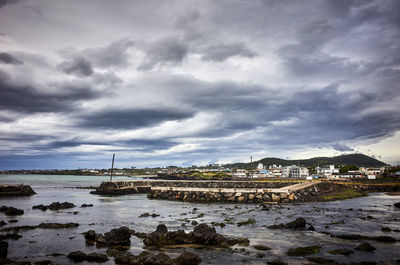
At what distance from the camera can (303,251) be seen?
46.0ft

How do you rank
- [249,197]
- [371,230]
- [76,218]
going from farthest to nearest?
[249,197] → [76,218] → [371,230]

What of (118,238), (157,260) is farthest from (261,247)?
(118,238)

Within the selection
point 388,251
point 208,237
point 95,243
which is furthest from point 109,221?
point 388,251

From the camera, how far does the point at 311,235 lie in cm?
1778

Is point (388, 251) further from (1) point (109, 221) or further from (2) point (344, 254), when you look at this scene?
(1) point (109, 221)

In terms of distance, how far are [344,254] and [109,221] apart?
65.6 feet

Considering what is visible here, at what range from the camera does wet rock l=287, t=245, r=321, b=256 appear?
1370 centimetres

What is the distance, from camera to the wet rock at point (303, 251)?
13.7m

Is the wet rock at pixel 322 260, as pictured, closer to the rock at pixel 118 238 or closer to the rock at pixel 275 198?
the rock at pixel 118 238

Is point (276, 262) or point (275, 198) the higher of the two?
point (276, 262)

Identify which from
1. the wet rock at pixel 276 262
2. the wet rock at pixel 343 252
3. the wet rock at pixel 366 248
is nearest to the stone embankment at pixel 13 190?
the wet rock at pixel 276 262

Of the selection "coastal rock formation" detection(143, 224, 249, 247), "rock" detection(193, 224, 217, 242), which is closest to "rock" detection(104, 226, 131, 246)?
"coastal rock formation" detection(143, 224, 249, 247)

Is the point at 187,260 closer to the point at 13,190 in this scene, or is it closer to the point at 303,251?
the point at 303,251

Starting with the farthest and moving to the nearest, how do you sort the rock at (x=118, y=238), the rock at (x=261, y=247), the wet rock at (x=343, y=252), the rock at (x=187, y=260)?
the rock at (x=118, y=238) < the rock at (x=261, y=247) < the wet rock at (x=343, y=252) < the rock at (x=187, y=260)
